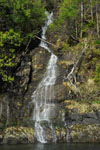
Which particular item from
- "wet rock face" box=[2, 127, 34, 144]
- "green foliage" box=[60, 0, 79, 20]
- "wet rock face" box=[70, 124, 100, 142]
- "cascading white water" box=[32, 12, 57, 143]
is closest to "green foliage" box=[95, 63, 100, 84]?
"cascading white water" box=[32, 12, 57, 143]

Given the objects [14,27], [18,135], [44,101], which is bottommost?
[18,135]

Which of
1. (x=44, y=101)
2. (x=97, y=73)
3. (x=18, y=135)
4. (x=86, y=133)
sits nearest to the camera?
(x=86, y=133)

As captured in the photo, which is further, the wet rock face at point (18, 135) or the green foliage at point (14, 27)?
the green foliage at point (14, 27)

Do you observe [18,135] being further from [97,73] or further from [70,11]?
[70,11]

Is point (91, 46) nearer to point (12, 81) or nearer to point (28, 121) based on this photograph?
point (12, 81)

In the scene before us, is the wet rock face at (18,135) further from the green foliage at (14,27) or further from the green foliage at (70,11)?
the green foliage at (70,11)

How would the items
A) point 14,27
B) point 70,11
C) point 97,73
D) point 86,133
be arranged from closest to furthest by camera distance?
1. point 86,133
2. point 97,73
3. point 14,27
4. point 70,11

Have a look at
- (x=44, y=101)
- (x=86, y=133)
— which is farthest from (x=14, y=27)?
(x=86, y=133)

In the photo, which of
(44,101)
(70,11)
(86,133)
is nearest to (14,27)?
(70,11)

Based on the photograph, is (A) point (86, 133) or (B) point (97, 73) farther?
(B) point (97, 73)

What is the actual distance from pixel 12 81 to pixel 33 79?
9.48 feet

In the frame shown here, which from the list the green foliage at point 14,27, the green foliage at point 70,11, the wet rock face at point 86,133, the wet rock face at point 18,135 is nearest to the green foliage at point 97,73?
the wet rock face at point 86,133

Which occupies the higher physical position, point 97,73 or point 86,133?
point 97,73

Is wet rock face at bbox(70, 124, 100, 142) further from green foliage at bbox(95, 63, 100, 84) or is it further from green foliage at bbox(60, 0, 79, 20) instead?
green foliage at bbox(60, 0, 79, 20)
